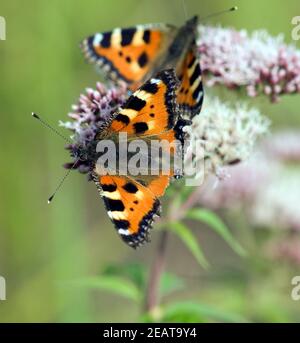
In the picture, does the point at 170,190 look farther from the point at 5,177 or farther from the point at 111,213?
the point at 5,177

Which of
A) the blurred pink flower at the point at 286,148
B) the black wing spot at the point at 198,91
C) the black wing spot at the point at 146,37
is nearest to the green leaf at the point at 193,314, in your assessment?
the black wing spot at the point at 198,91

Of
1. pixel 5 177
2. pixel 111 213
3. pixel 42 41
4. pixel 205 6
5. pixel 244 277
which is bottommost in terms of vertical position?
pixel 111 213

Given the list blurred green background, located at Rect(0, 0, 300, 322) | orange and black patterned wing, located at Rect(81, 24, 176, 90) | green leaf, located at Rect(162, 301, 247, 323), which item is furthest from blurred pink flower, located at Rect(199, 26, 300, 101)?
green leaf, located at Rect(162, 301, 247, 323)

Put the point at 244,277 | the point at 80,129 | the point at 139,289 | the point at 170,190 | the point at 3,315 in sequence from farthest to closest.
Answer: the point at 3,315
the point at 244,277
the point at 139,289
the point at 170,190
the point at 80,129

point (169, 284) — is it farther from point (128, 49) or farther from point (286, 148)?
point (286, 148)

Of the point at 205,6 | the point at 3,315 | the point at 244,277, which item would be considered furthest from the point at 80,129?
the point at 205,6

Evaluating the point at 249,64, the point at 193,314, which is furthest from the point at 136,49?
the point at 193,314

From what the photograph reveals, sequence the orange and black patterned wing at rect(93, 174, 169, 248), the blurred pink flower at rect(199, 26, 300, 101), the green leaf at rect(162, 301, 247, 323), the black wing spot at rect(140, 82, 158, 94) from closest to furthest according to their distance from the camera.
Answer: the orange and black patterned wing at rect(93, 174, 169, 248) < the black wing spot at rect(140, 82, 158, 94) < the green leaf at rect(162, 301, 247, 323) < the blurred pink flower at rect(199, 26, 300, 101)

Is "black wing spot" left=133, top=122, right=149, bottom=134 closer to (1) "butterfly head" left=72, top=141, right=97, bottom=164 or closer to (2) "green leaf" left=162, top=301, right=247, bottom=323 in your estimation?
(1) "butterfly head" left=72, top=141, right=97, bottom=164
